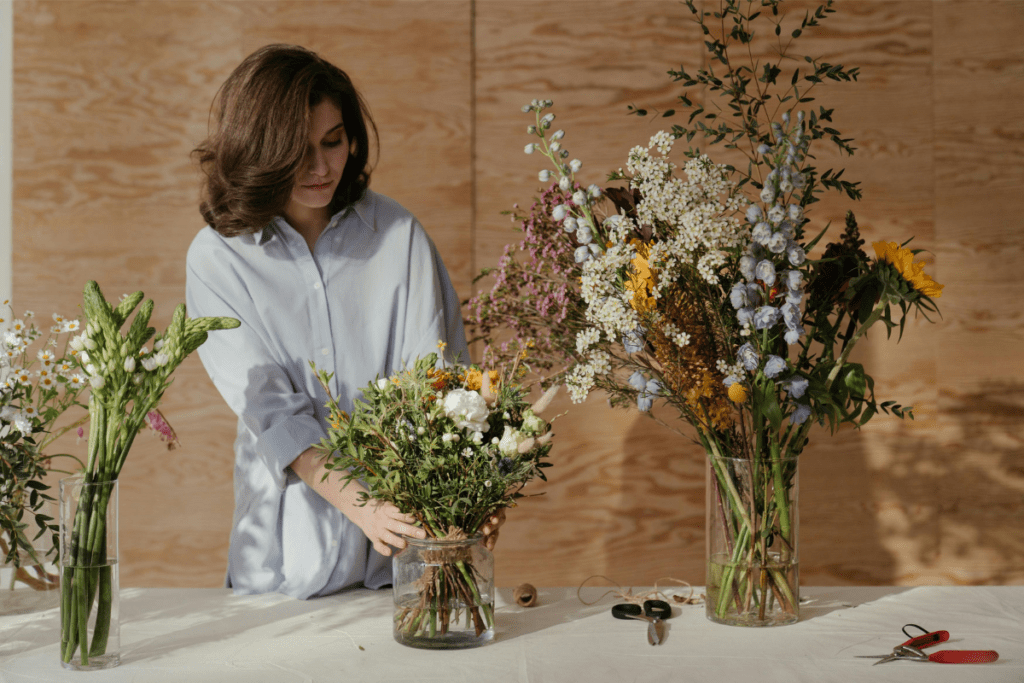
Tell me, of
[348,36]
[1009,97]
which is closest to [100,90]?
[348,36]

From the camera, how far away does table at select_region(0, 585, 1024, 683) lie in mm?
1144

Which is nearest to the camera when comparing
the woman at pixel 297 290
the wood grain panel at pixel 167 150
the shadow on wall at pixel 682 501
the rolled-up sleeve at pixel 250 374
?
the rolled-up sleeve at pixel 250 374

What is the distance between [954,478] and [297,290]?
7.46 ft

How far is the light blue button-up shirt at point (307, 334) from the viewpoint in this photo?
1618 mm

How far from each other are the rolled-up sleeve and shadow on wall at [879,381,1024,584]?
Result: 2.08 metres

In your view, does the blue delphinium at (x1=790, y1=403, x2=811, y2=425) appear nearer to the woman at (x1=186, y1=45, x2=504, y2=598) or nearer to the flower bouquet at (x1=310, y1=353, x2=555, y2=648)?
the flower bouquet at (x1=310, y1=353, x2=555, y2=648)

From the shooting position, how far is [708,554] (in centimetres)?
136

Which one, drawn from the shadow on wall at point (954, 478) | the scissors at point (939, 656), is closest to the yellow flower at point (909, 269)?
the scissors at point (939, 656)

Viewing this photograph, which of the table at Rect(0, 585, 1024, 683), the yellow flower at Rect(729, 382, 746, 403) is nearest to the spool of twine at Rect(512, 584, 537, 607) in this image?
→ the table at Rect(0, 585, 1024, 683)

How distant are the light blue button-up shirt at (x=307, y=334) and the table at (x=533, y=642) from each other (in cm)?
16

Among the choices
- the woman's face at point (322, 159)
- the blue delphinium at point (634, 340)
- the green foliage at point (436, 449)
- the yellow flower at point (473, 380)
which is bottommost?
the green foliage at point (436, 449)

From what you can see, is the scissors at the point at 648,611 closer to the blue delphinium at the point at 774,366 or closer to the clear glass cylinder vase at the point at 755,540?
the clear glass cylinder vase at the point at 755,540

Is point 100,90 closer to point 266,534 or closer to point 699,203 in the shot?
point 266,534

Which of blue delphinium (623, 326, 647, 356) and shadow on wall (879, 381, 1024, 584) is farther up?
blue delphinium (623, 326, 647, 356)
